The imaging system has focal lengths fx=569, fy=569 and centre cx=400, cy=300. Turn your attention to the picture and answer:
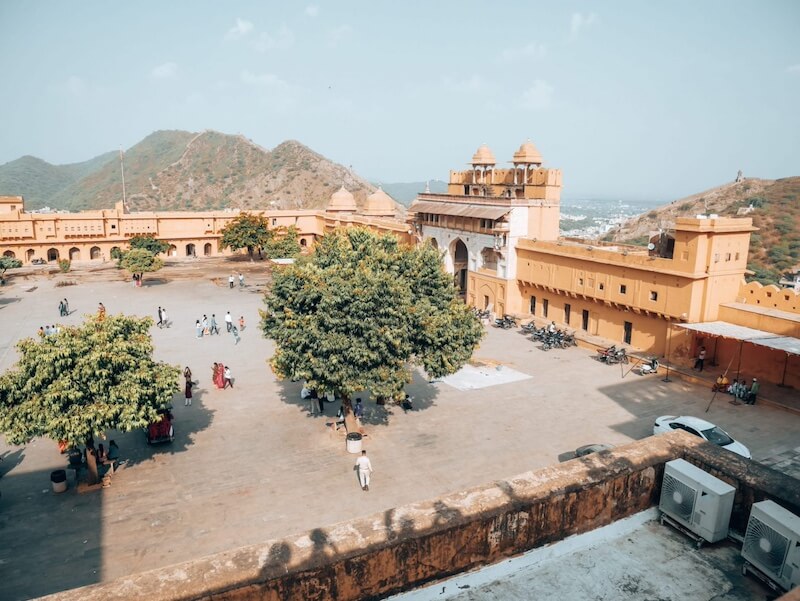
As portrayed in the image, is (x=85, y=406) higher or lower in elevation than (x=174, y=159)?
lower

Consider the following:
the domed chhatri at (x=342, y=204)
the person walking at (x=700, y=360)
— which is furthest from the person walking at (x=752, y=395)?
the domed chhatri at (x=342, y=204)

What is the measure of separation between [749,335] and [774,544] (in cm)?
1760

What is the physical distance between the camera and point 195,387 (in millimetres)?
21234

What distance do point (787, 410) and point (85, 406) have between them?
21.1 metres

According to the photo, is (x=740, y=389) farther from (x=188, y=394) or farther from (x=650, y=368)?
(x=188, y=394)

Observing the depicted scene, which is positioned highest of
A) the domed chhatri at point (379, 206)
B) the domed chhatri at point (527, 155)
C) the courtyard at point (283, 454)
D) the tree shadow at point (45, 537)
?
the domed chhatri at point (527, 155)

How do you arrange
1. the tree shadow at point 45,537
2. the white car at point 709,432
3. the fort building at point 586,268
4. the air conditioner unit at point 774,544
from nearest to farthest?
1. the air conditioner unit at point 774,544
2. the tree shadow at point 45,537
3. the white car at point 709,432
4. the fort building at point 586,268

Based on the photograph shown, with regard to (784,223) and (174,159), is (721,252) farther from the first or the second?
(174,159)

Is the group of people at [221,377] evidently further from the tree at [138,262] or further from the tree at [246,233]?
the tree at [246,233]

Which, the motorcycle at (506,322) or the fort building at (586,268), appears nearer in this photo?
the fort building at (586,268)

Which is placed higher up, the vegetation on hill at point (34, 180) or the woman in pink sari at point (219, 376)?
the vegetation on hill at point (34, 180)

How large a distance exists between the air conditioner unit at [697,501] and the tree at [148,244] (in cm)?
5211

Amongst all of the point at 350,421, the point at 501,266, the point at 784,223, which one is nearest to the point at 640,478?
the point at 350,421

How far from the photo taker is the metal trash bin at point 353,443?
51.7 feet
